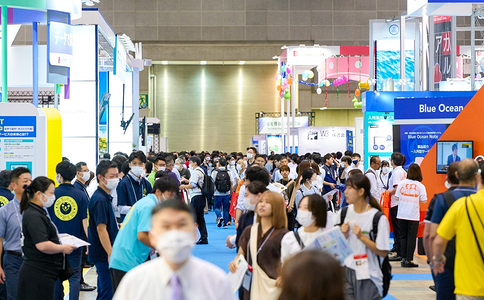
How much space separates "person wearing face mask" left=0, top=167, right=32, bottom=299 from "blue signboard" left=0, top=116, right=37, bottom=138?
2113mm

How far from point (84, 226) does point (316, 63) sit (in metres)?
15.7

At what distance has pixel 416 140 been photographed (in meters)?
11.3

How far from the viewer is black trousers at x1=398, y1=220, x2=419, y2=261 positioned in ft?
28.6

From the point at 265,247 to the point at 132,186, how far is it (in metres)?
2.95

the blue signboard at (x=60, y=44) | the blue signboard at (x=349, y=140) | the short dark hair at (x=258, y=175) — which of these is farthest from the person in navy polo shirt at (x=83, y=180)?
the blue signboard at (x=349, y=140)

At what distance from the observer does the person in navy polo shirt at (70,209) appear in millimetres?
5816

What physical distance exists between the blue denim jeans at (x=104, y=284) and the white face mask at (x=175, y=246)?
3.19 metres

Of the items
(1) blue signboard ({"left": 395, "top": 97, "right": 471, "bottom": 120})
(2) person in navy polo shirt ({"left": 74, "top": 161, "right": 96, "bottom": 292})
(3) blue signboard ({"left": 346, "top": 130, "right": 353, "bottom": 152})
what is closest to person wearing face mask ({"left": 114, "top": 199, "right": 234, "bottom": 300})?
(2) person in navy polo shirt ({"left": 74, "top": 161, "right": 96, "bottom": 292})

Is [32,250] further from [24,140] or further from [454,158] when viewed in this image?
[454,158]

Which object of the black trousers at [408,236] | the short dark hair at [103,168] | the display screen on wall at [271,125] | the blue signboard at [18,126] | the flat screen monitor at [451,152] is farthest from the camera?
the display screen on wall at [271,125]

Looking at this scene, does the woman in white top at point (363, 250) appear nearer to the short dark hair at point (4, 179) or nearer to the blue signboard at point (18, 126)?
the short dark hair at point (4, 179)

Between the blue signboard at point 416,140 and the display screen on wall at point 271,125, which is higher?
the display screen on wall at point 271,125

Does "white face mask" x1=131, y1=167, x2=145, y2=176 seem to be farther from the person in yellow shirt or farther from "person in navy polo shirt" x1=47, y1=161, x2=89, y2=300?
the person in yellow shirt

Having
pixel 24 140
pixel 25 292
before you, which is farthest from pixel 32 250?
pixel 24 140
